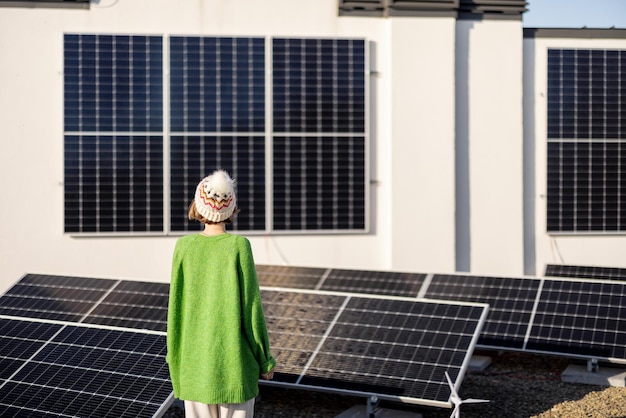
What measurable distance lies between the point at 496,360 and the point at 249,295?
6893mm

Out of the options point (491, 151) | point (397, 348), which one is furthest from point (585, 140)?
point (397, 348)

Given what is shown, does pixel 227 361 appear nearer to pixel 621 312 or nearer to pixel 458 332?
pixel 458 332

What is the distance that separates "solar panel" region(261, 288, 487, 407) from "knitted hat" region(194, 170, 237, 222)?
3.21 metres

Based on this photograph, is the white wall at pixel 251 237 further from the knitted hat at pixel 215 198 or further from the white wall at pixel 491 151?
the knitted hat at pixel 215 198

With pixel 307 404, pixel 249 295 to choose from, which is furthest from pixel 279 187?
pixel 249 295

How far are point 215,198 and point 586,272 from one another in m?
8.90

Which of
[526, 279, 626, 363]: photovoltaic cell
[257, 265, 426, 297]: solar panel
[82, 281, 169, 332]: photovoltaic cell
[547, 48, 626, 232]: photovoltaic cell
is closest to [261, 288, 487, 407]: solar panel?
[82, 281, 169, 332]: photovoltaic cell

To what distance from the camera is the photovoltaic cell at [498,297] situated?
31.3 ft

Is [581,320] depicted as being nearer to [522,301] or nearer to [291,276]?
[522,301]

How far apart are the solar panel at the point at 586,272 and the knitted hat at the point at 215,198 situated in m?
8.66

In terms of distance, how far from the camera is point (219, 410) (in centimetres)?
477

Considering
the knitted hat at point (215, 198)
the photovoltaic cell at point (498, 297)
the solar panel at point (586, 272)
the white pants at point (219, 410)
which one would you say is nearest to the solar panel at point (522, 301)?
the photovoltaic cell at point (498, 297)

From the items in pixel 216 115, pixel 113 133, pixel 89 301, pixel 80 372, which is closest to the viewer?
pixel 80 372

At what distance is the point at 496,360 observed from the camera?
10797mm
